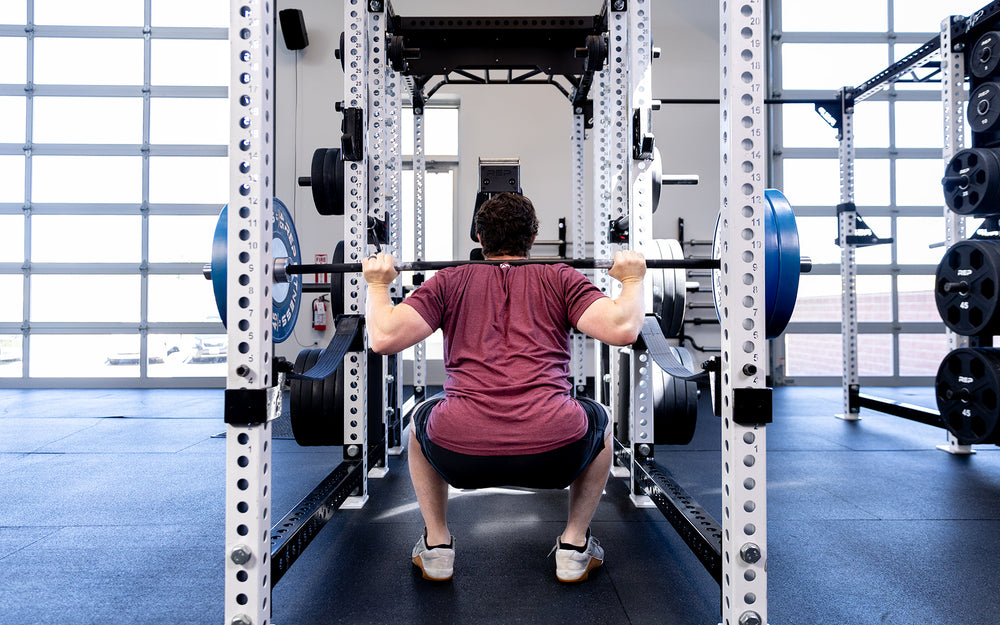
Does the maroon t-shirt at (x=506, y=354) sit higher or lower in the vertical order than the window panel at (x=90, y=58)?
lower

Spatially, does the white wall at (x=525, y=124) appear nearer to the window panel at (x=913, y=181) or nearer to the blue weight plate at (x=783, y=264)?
the window panel at (x=913, y=181)

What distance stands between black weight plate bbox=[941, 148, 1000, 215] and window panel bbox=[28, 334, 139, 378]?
7.12 m

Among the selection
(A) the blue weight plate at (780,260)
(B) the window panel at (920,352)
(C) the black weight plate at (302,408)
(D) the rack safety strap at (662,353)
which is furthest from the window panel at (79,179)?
(B) the window panel at (920,352)

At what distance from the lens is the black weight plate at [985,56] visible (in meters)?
2.85

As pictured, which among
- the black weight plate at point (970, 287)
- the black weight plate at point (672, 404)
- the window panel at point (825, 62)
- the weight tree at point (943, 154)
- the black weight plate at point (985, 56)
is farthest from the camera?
the window panel at point (825, 62)

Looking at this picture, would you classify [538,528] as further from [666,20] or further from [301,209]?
[666,20]

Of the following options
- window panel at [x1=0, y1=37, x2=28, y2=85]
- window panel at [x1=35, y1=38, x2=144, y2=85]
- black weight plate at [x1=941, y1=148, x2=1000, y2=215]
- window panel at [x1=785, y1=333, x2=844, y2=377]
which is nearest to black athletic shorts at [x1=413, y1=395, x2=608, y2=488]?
black weight plate at [x1=941, y1=148, x2=1000, y2=215]

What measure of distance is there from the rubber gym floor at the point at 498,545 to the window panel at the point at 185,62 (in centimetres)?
437

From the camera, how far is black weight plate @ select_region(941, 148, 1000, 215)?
8.95 ft

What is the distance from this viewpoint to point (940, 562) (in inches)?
70.8

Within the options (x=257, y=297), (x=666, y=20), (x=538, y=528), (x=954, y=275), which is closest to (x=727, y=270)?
(x=257, y=297)

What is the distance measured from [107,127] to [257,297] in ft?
20.8

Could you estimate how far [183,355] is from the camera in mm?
6062

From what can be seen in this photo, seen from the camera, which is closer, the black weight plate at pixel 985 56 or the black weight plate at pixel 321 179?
the black weight plate at pixel 321 179
